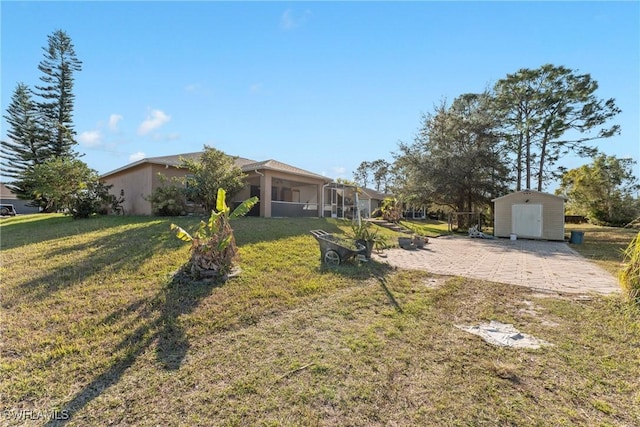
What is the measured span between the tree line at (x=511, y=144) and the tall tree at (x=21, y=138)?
36463 millimetres

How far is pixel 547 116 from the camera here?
24.6 m

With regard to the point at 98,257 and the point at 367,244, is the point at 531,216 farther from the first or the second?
the point at 98,257

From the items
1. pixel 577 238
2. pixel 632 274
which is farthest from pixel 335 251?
pixel 577 238

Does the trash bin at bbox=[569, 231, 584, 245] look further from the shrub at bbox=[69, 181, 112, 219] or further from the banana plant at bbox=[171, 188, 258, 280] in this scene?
the shrub at bbox=[69, 181, 112, 219]

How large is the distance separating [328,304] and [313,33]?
372 inches

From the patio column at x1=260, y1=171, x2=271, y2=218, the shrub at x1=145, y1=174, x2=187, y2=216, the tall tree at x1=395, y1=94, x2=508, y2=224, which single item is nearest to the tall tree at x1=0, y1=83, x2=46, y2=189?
the shrub at x1=145, y1=174, x2=187, y2=216

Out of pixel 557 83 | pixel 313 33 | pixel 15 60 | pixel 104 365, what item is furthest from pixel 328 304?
pixel 557 83

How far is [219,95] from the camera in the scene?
1350cm

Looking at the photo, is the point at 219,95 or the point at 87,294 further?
the point at 219,95

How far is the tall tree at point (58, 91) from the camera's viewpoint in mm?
28750

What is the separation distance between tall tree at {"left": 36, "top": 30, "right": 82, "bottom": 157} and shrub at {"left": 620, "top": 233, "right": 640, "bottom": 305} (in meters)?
40.3

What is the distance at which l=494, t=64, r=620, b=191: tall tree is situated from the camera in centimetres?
2397

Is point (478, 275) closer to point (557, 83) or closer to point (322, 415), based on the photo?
point (322, 415)

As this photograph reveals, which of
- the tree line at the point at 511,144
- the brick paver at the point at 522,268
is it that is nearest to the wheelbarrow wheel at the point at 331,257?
the brick paver at the point at 522,268
